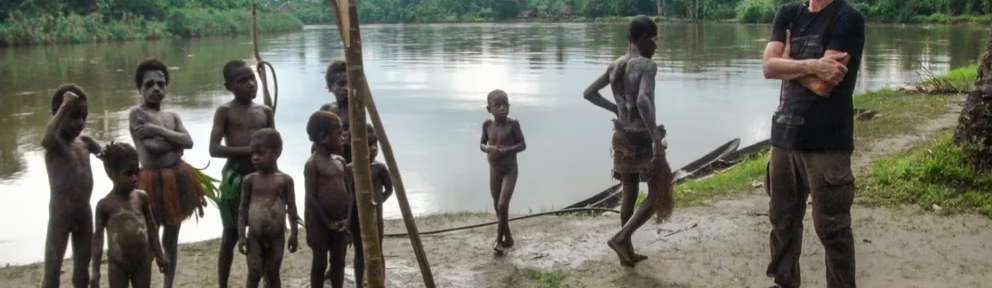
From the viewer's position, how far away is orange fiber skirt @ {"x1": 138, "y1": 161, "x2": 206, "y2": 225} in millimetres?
4582

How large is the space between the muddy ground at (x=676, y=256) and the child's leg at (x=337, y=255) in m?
0.71

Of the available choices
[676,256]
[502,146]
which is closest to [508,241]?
[502,146]

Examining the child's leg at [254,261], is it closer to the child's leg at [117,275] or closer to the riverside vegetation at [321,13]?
the child's leg at [117,275]

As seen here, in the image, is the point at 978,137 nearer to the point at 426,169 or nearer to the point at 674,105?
the point at 426,169

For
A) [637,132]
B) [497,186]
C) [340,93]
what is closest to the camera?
[340,93]

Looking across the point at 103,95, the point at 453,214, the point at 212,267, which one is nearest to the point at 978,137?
the point at 453,214

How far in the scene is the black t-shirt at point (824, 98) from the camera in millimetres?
3762

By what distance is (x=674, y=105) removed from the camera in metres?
17.5

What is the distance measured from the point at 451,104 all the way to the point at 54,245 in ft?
45.7

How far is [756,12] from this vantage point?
200ft

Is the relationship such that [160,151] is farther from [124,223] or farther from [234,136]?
[124,223]

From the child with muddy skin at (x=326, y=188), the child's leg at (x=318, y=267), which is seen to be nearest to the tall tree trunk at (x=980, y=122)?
the child with muddy skin at (x=326, y=188)

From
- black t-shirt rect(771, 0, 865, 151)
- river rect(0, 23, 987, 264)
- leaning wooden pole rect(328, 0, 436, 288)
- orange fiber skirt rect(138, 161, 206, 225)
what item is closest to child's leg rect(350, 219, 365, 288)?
orange fiber skirt rect(138, 161, 206, 225)

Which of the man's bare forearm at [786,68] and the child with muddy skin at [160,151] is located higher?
the man's bare forearm at [786,68]
